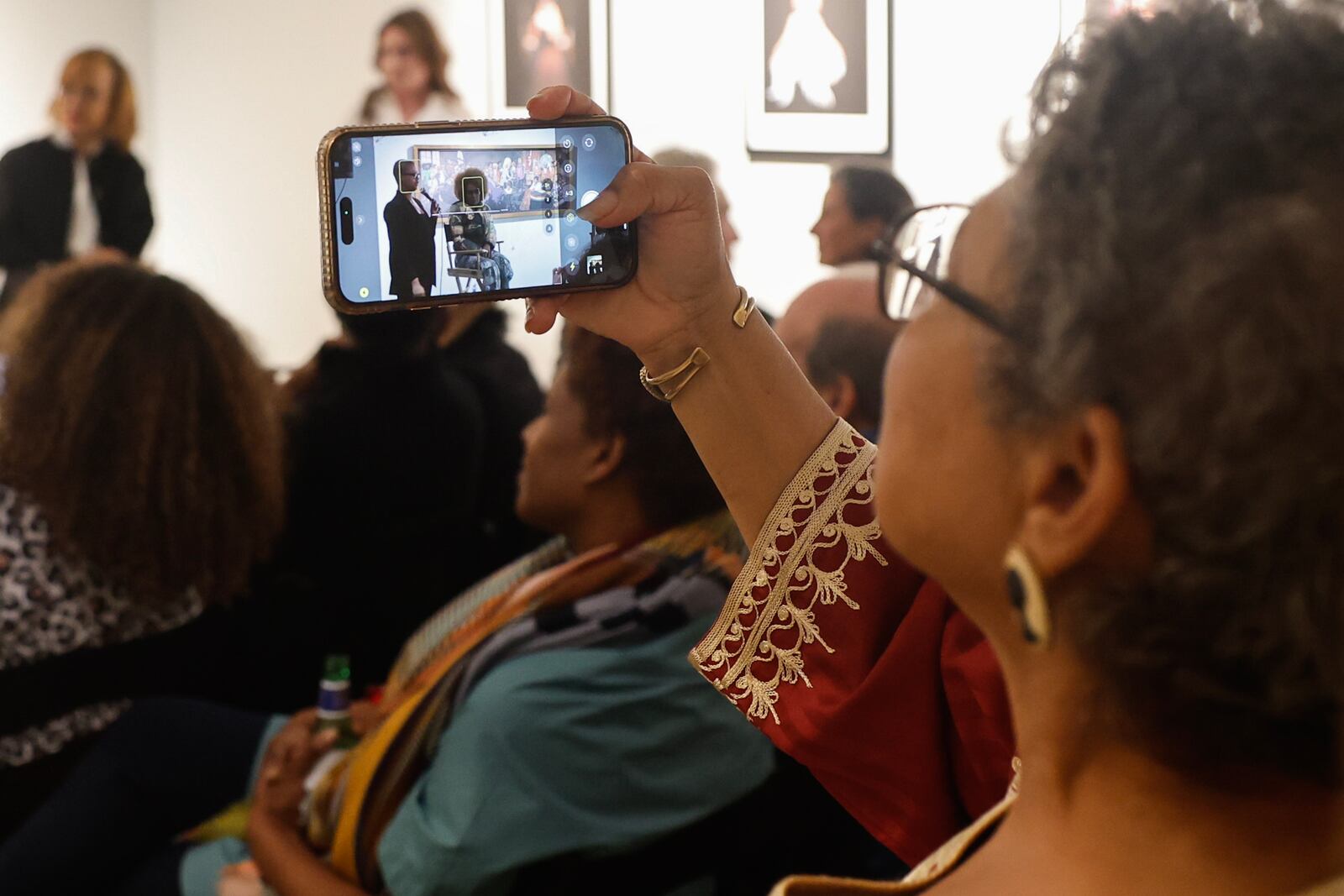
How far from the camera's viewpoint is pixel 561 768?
1.41 metres

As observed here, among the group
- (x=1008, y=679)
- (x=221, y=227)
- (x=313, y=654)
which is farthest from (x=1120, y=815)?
(x=221, y=227)

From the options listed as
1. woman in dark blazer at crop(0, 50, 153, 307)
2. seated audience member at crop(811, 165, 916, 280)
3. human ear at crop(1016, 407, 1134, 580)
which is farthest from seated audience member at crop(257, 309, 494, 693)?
human ear at crop(1016, 407, 1134, 580)

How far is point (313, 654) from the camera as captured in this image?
2.29m

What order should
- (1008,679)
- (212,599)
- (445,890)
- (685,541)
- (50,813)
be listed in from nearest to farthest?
(1008,679) → (445,890) → (685,541) → (50,813) → (212,599)

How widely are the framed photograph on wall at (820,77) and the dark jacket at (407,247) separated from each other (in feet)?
8.77

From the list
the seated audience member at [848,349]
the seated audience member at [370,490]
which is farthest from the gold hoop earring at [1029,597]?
the seated audience member at [370,490]

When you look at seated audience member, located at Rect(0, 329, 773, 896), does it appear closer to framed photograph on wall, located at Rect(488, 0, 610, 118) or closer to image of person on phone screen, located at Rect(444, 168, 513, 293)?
image of person on phone screen, located at Rect(444, 168, 513, 293)

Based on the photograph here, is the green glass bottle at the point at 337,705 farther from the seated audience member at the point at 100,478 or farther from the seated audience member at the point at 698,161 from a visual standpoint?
the seated audience member at the point at 698,161

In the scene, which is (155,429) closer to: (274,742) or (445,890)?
(274,742)

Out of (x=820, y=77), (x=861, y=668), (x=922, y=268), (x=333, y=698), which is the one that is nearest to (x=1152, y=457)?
(x=922, y=268)

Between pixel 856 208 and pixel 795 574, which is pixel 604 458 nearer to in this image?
pixel 795 574

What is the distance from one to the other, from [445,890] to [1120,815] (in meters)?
0.97

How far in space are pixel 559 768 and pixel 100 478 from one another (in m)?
0.81

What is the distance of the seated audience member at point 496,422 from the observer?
2.62 meters
